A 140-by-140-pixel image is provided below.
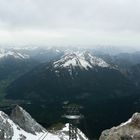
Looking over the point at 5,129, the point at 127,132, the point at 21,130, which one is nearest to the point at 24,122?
the point at 21,130

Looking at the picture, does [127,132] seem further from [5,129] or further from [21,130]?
[21,130]

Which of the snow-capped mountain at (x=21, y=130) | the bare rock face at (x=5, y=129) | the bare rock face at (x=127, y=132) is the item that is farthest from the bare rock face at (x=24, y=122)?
the bare rock face at (x=127, y=132)

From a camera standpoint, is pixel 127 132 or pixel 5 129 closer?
pixel 127 132

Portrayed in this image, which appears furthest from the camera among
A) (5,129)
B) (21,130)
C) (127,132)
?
(21,130)

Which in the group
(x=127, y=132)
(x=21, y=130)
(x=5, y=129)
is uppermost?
(x=127, y=132)

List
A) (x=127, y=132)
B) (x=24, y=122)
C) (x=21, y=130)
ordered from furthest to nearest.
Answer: (x=24, y=122)
(x=21, y=130)
(x=127, y=132)

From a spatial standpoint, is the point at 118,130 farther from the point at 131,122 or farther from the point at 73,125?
the point at 73,125

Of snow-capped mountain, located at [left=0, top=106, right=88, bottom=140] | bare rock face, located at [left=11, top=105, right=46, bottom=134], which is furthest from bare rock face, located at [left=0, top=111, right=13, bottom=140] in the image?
bare rock face, located at [left=11, top=105, right=46, bottom=134]

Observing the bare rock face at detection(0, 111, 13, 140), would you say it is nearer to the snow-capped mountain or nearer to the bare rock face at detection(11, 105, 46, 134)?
the snow-capped mountain

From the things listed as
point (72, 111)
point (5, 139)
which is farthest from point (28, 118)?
point (72, 111)

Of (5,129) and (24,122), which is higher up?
(5,129)
